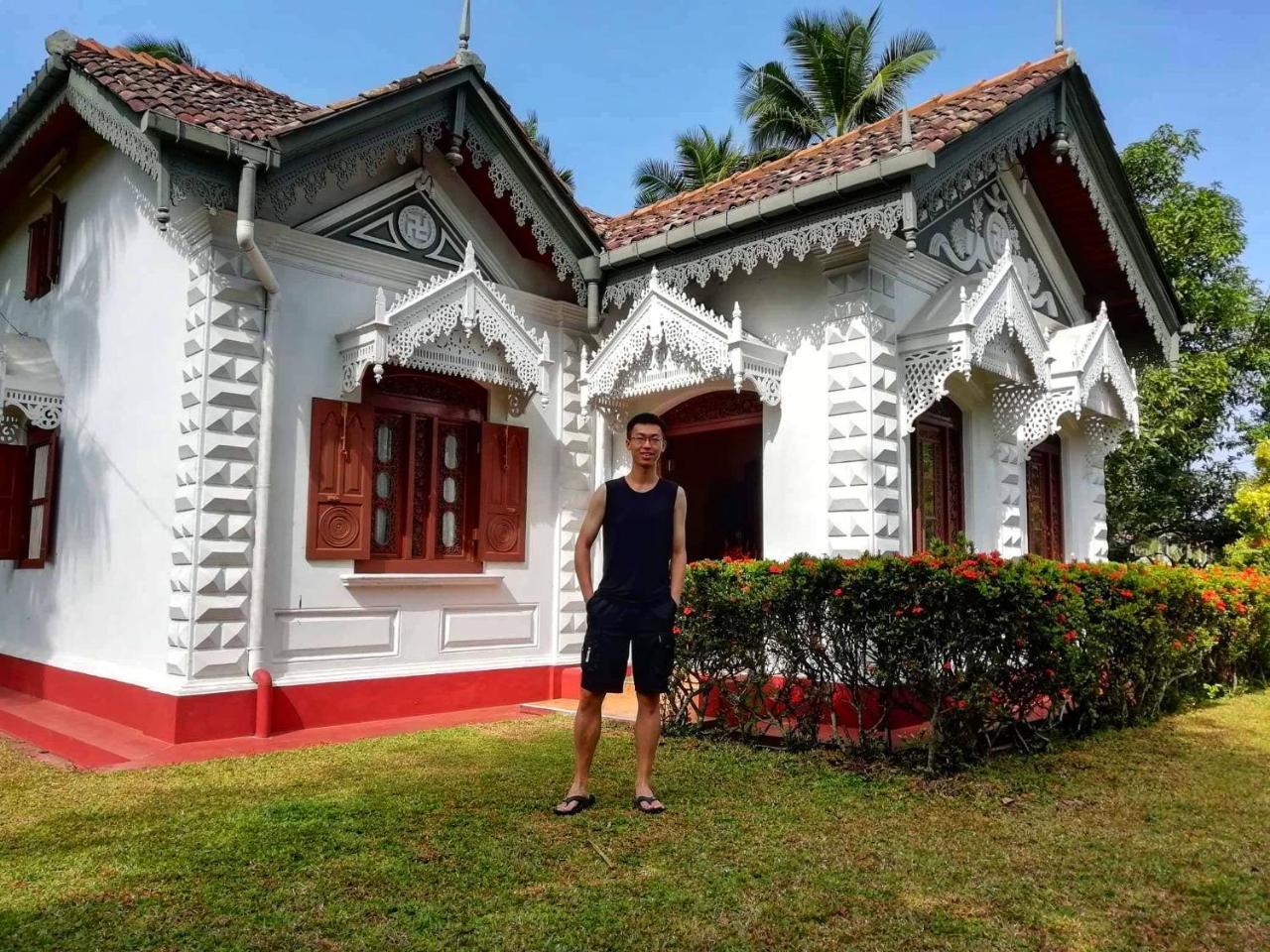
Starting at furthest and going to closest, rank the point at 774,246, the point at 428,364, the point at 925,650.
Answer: the point at 428,364
the point at 774,246
the point at 925,650

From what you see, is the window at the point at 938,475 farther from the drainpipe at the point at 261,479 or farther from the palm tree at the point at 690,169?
the palm tree at the point at 690,169

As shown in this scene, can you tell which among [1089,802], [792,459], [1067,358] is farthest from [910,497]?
[1089,802]

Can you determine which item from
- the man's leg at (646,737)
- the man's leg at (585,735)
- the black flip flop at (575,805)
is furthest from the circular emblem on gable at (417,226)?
the black flip flop at (575,805)

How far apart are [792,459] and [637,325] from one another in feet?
5.61

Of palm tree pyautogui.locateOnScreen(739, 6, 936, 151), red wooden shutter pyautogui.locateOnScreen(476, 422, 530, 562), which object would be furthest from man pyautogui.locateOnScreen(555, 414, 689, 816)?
palm tree pyautogui.locateOnScreen(739, 6, 936, 151)

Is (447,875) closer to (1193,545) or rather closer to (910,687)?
(910,687)

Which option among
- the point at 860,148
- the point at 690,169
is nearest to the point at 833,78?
the point at 690,169

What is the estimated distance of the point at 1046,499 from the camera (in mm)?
10305

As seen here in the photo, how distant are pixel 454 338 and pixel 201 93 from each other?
2.54 meters

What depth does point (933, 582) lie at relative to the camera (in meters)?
5.48

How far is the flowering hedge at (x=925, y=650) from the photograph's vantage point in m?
5.52

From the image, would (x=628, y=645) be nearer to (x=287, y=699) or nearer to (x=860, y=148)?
(x=287, y=699)

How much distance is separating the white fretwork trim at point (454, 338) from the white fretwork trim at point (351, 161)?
0.93 m

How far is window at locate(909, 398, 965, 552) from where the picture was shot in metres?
8.39
